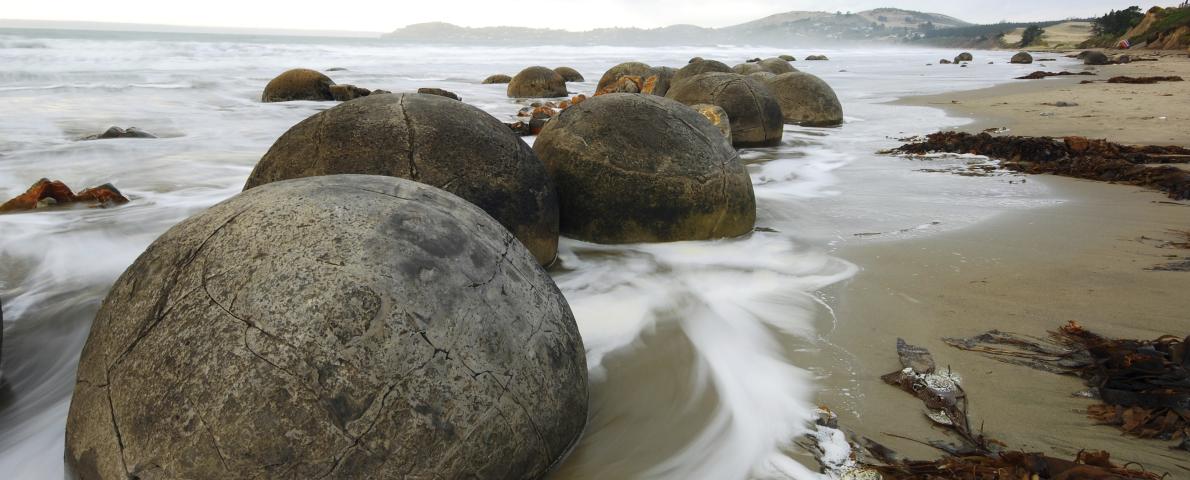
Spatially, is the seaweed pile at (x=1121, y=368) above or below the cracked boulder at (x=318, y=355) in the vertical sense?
below

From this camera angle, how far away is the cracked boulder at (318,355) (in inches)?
73.7

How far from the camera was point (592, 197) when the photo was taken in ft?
15.5

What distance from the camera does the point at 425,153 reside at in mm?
3727

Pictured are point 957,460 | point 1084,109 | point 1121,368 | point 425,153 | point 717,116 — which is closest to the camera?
point 957,460

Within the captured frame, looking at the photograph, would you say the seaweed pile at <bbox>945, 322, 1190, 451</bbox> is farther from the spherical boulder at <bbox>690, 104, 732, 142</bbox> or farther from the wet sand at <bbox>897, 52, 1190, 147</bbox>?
the wet sand at <bbox>897, 52, 1190, 147</bbox>

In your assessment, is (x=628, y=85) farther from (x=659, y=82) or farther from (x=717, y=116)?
(x=717, y=116)

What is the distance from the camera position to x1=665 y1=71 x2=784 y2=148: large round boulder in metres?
9.84

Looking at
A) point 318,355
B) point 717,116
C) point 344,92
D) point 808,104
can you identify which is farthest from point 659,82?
point 318,355

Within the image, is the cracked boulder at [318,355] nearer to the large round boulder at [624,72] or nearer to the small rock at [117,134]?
the small rock at [117,134]

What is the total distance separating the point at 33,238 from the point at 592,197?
13.4 ft

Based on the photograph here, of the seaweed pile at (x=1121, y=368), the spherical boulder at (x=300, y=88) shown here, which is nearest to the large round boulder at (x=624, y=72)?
the spherical boulder at (x=300, y=88)

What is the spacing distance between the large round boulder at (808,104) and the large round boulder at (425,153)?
9179 mm

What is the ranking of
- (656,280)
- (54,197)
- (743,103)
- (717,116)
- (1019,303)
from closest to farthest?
1. (1019,303)
2. (656,280)
3. (54,197)
4. (717,116)
5. (743,103)

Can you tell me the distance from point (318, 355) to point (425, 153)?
Result: 198 centimetres
